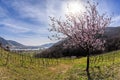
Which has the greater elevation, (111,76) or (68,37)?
(68,37)

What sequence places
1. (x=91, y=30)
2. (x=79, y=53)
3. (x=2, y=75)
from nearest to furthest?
(x=2, y=75)
(x=91, y=30)
(x=79, y=53)

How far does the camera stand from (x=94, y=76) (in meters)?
32.1

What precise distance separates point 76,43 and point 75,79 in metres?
8.25

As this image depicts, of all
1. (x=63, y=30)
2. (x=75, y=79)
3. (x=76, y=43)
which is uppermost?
(x=63, y=30)

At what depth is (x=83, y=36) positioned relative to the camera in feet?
123

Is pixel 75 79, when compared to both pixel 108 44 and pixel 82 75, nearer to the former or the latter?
pixel 82 75

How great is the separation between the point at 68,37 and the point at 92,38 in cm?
455

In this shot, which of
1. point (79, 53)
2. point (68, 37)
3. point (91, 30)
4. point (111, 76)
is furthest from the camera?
point (79, 53)

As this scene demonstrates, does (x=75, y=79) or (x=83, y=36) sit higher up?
(x=83, y=36)

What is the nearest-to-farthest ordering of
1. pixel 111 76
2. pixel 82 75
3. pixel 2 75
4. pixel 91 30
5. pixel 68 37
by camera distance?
1. pixel 2 75
2. pixel 111 76
3. pixel 82 75
4. pixel 91 30
5. pixel 68 37

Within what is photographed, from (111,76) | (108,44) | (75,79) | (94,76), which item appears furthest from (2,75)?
(108,44)

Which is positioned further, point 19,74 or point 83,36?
point 83,36

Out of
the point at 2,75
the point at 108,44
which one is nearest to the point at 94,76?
the point at 2,75

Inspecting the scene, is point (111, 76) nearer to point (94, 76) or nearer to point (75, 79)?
point (94, 76)
